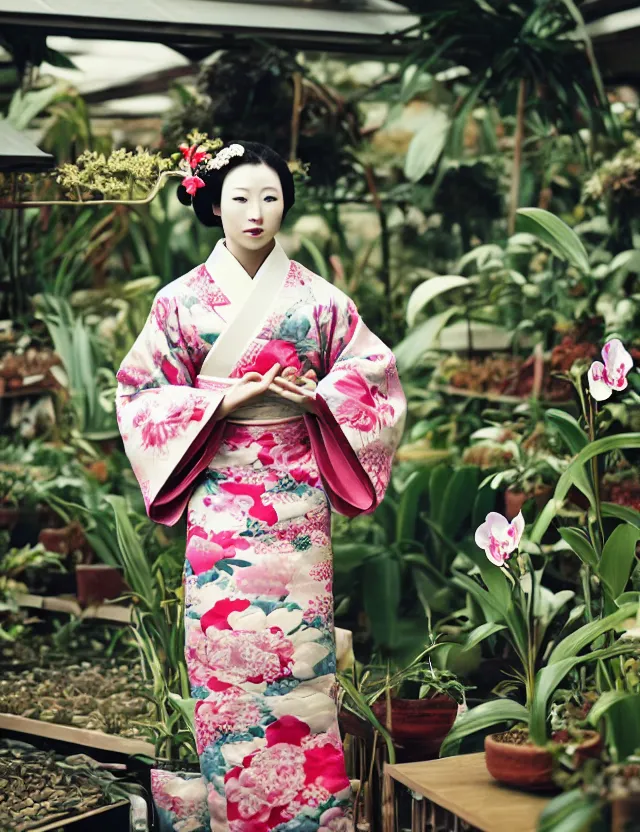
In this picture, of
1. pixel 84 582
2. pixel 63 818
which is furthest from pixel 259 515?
pixel 84 582

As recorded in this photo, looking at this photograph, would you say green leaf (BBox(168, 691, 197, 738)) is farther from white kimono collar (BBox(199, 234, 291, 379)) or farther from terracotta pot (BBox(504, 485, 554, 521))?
terracotta pot (BBox(504, 485, 554, 521))

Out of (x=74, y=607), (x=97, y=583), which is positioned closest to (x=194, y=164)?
(x=97, y=583)

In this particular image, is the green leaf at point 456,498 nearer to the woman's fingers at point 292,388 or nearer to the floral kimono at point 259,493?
the floral kimono at point 259,493

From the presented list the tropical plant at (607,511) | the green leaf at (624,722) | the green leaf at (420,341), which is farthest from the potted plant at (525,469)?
the green leaf at (624,722)

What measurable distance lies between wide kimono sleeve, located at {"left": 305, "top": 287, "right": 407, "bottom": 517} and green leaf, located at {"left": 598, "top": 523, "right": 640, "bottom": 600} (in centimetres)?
43

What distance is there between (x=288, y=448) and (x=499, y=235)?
2.42 metres

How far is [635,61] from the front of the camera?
12.7ft

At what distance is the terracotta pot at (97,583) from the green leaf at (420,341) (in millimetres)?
1049

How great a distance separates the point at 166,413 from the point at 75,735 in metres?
1.06

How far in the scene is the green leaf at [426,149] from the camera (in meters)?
3.90

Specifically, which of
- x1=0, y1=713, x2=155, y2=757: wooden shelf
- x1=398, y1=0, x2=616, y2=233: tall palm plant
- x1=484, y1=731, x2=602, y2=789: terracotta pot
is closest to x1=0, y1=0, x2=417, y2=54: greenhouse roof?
x1=398, y1=0, x2=616, y2=233: tall palm plant

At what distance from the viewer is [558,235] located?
2906mm

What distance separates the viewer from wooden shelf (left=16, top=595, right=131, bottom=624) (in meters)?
3.52

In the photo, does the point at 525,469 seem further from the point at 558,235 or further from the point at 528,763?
the point at 528,763
